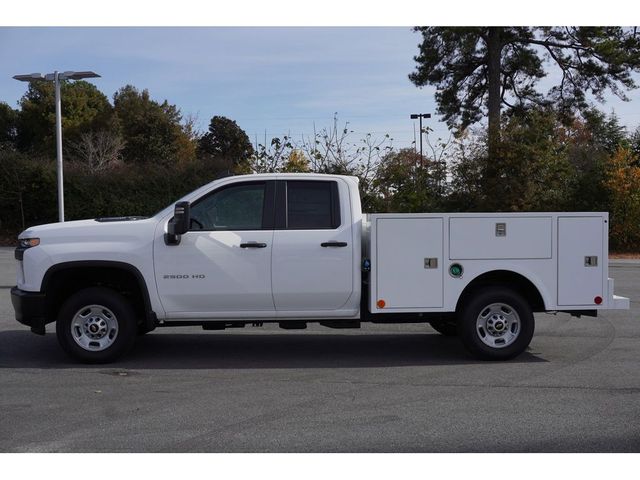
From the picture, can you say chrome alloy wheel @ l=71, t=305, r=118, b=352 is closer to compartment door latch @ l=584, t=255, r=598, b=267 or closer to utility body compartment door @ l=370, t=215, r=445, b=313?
utility body compartment door @ l=370, t=215, r=445, b=313

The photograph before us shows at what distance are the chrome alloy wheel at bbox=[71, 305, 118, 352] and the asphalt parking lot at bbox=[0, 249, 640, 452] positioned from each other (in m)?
0.28

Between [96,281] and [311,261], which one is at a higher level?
[311,261]

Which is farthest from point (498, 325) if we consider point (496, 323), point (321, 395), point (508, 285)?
point (321, 395)

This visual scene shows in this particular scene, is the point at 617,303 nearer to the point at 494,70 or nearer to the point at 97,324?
the point at 97,324

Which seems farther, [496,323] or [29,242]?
[496,323]

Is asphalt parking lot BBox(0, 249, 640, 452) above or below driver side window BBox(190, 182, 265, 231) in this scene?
below

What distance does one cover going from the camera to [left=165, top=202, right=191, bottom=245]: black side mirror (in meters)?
7.64

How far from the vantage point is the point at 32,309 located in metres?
7.75

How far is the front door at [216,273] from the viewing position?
7.76 meters

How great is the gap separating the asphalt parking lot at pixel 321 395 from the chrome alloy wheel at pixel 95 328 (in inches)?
10.9

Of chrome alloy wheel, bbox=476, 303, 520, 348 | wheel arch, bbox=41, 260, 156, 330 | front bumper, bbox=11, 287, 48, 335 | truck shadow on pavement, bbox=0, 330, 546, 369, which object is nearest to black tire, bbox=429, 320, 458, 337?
truck shadow on pavement, bbox=0, 330, 546, 369

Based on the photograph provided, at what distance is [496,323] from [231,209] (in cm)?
319

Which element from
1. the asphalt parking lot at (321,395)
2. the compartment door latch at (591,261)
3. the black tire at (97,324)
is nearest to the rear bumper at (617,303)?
the compartment door latch at (591,261)

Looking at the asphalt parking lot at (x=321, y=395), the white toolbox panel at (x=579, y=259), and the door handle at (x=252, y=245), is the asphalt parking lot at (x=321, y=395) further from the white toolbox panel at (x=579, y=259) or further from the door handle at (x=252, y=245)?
the door handle at (x=252, y=245)
